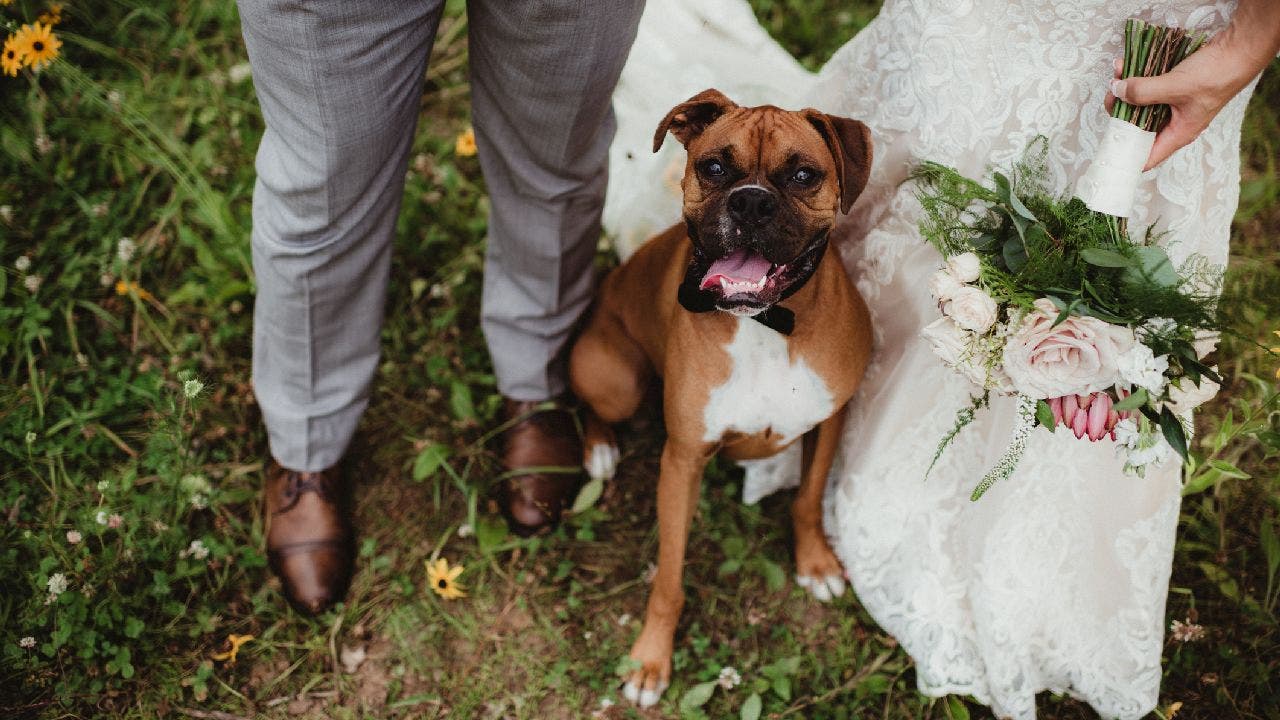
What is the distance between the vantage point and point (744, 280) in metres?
2.34

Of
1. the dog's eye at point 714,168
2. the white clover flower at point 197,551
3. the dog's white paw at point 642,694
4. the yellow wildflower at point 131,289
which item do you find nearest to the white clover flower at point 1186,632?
the dog's white paw at point 642,694

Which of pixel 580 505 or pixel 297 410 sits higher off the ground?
pixel 297 410

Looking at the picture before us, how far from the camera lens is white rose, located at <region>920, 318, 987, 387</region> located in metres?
2.21

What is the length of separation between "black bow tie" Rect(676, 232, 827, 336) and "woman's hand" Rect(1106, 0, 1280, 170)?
834 mm

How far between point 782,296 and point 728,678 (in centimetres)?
147

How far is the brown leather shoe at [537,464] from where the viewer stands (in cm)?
339

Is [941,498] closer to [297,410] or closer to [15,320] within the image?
[297,410]

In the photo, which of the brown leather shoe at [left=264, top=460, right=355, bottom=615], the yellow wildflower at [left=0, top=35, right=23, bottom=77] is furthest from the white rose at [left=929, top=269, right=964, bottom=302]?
the yellow wildflower at [left=0, top=35, right=23, bottom=77]

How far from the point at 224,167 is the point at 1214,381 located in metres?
3.98

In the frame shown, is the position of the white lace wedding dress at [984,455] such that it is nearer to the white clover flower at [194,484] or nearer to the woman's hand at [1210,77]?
the woman's hand at [1210,77]

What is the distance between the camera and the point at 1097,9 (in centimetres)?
228

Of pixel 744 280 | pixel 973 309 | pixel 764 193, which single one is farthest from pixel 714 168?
pixel 973 309

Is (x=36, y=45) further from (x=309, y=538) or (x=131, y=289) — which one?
(x=309, y=538)

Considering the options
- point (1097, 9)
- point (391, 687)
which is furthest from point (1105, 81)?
point (391, 687)
